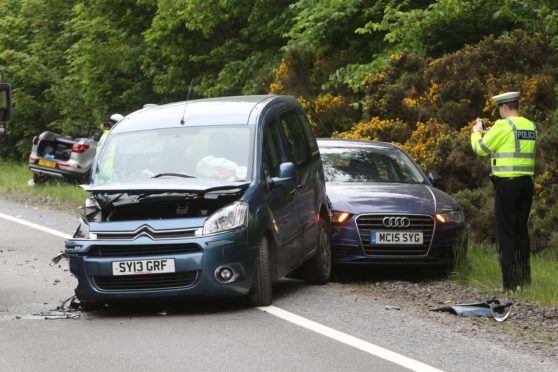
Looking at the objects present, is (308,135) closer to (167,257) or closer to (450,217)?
(450,217)

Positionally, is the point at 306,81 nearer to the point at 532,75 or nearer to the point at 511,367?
the point at 532,75

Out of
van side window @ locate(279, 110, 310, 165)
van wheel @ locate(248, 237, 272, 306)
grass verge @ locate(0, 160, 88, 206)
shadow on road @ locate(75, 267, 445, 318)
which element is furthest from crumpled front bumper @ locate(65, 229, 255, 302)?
grass verge @ locate(0, 160, 88, 206)

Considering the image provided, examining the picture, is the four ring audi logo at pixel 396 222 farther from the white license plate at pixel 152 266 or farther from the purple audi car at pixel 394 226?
the white license plate at pixel 152 266

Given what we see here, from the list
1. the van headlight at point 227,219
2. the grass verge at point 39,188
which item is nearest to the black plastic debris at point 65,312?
the van headlight at point 227,219

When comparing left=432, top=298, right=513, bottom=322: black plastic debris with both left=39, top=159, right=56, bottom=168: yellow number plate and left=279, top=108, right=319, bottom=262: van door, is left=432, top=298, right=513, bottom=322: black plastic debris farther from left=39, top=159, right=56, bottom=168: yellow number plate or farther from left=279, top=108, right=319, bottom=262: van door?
left=39, top=159, right=56, bottom=168: yellow number plate

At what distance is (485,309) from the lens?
396 inches

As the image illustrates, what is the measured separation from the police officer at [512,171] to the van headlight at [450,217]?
92 cm

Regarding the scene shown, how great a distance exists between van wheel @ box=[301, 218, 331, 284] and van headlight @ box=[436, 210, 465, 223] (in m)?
1.25

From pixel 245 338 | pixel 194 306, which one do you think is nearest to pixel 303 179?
pixel 194 306

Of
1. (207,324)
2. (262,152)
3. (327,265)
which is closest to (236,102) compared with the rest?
(262,152)

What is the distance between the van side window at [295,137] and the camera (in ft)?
38.6

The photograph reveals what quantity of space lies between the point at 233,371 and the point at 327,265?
4.55 meters

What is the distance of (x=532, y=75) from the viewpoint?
18.4 m

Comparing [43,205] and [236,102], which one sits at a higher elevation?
[236,102]
